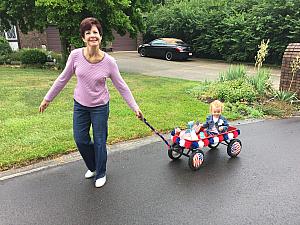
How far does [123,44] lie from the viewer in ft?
89.6

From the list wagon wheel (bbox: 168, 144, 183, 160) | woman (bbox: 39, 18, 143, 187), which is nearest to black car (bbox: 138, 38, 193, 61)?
wagon wheel (bbox: 168, 144, 183, 160)

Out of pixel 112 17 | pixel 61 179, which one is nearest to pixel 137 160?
pixel 61 179

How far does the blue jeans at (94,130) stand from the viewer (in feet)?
11.4

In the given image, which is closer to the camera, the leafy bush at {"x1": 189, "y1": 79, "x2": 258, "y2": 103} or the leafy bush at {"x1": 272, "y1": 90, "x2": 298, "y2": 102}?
the leafy bush at {"x1": 189, "y1": 79, "x2": 258, "y2": 103}

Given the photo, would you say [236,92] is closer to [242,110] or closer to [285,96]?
[242,110]

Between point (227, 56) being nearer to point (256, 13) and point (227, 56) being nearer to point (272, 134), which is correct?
point (256, 13)

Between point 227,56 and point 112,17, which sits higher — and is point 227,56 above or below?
below

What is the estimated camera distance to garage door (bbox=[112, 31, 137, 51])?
88.0ft

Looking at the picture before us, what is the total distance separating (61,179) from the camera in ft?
12.6

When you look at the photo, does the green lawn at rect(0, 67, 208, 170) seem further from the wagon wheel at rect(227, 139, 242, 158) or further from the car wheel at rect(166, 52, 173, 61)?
the car wheel at rect(166, 52, 173, 61)

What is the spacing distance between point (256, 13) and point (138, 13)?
300 inches

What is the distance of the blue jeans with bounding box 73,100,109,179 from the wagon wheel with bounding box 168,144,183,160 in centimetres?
106

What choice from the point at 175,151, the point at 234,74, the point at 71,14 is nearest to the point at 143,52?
the point at 71,14

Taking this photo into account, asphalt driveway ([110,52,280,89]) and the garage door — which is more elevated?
the garage door
